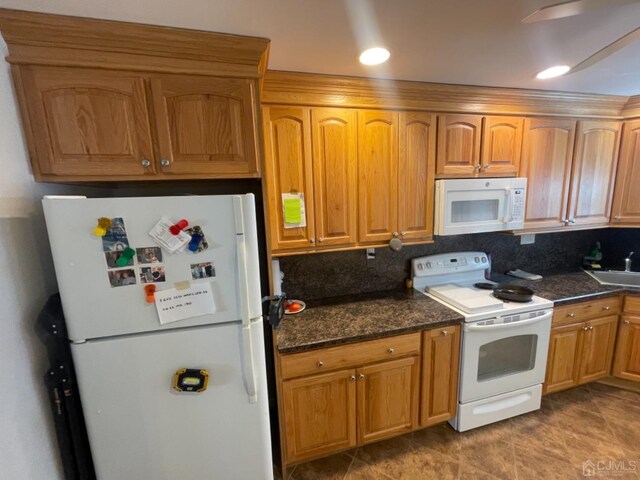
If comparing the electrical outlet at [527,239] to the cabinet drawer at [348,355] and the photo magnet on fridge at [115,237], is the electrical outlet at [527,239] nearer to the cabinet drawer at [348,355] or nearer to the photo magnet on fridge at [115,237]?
the cabinet drawer at [348,355]

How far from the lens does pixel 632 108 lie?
6.87 feet

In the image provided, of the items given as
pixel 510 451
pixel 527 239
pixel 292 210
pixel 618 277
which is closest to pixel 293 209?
pixel 292 210

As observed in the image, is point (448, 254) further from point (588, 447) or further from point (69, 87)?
point (69, 87)

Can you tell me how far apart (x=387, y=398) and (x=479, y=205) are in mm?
1425

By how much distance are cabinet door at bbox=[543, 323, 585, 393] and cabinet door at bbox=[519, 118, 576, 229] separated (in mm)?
788

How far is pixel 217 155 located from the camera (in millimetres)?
1241

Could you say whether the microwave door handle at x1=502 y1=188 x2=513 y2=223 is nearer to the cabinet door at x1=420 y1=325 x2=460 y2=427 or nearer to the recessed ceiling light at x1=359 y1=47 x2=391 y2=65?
the cabinet door at x1=420 y1=325 x2=460 y2=427

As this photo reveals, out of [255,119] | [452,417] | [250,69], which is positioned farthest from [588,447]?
[250,69]

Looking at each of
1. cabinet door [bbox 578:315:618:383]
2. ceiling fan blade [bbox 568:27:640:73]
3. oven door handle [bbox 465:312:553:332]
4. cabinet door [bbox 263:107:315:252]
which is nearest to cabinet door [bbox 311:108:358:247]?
cabinet door [bbox 263:107:315:252]

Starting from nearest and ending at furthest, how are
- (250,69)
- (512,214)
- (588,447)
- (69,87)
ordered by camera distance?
(69,87), (250,69), (588,447), (512,214)

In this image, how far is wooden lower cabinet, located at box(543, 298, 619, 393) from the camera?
2.02 meters

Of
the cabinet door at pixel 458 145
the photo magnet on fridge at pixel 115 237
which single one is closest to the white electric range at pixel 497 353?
the cabinet door at pixel 458 145

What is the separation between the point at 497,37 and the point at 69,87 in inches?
71.2

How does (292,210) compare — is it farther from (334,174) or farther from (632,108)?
(632,108)
